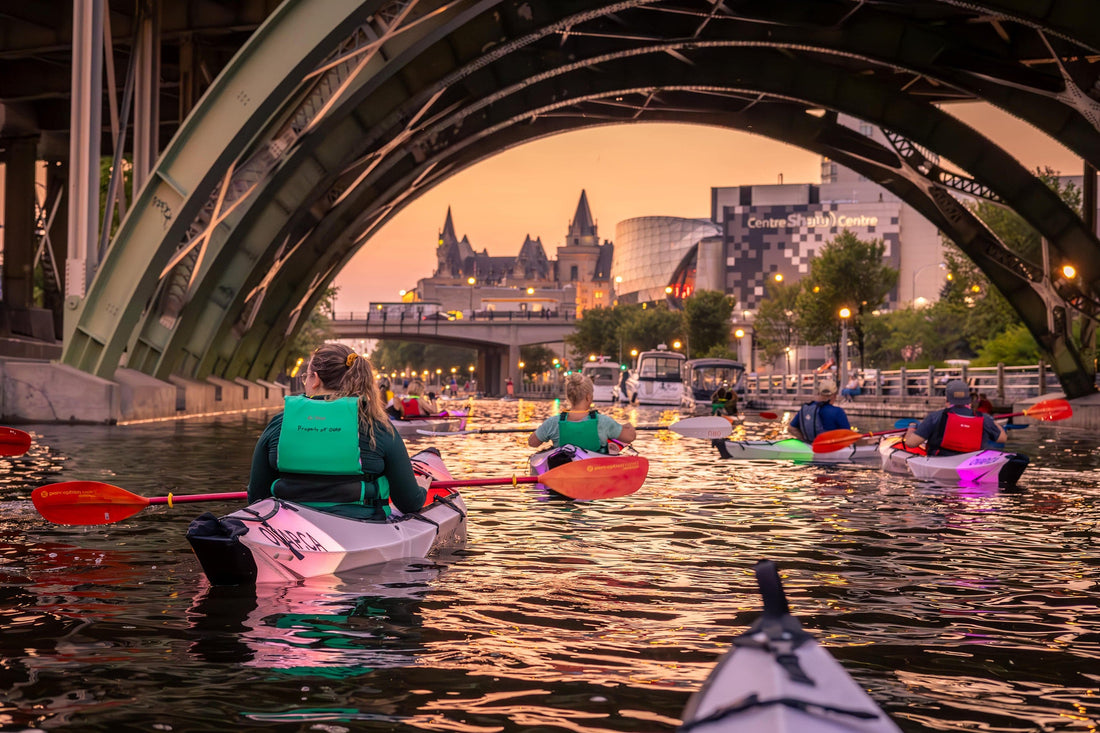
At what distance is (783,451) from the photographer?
1769 centimetres

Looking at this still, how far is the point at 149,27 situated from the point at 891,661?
25.4m

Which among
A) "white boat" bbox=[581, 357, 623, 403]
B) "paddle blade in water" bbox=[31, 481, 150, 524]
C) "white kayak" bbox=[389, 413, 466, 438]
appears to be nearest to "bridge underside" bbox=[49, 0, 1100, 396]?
"white kayak" bbox=[389, 413, 466, 438]

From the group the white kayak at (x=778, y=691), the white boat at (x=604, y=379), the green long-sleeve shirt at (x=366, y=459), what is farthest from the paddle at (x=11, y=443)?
the white boat at (x=604, y=379)

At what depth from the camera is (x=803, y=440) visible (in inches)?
695

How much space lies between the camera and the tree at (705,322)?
3957 inches

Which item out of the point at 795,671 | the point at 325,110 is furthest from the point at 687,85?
the point at 795,671

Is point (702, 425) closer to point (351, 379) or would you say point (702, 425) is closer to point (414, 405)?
point (414, 405)

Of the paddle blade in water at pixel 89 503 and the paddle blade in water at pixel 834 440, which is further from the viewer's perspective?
the paddle blade in water at pixel 834 440

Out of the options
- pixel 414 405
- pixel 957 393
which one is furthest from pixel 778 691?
pixel 414 405

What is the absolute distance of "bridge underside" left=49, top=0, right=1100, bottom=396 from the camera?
73.3 ft

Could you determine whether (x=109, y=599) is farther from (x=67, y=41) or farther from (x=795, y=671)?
(x=67, y=41)

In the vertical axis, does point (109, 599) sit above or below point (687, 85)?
below

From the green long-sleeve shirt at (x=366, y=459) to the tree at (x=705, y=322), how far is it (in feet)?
308

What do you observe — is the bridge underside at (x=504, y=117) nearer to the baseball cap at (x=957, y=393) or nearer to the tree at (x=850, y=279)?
the baseball cap at (x=957, y=393)
